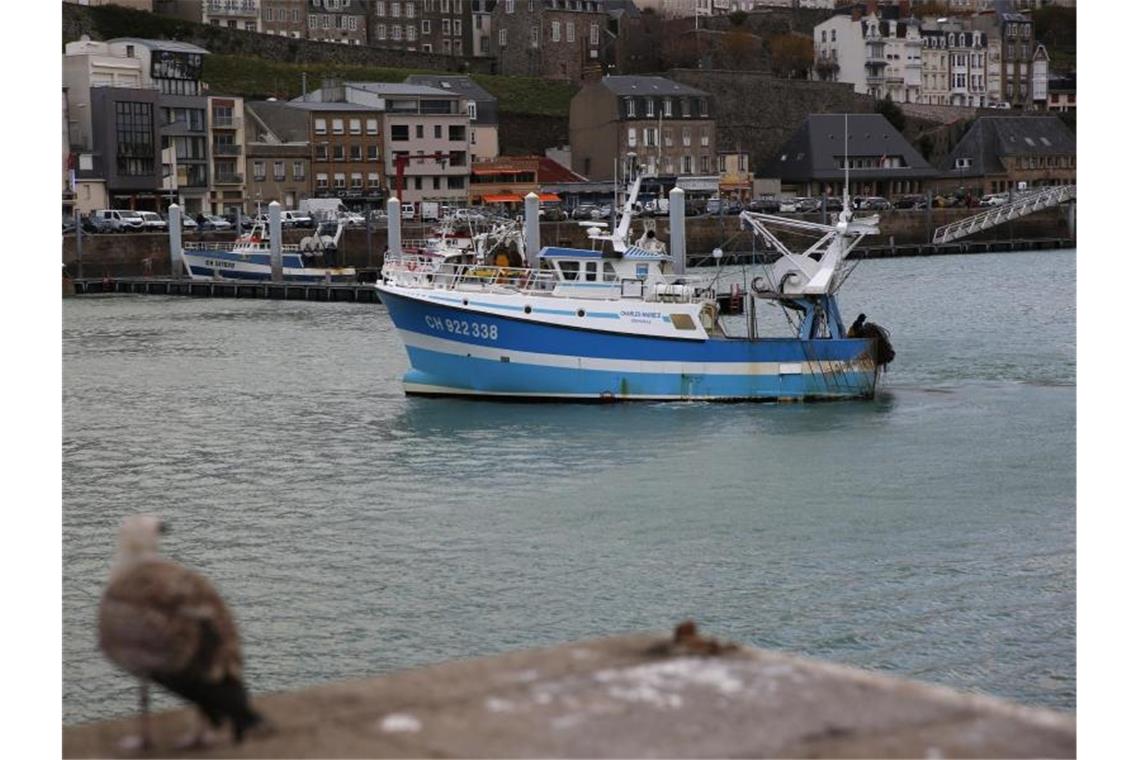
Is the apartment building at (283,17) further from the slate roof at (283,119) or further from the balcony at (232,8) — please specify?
the slate roof at (283,119)

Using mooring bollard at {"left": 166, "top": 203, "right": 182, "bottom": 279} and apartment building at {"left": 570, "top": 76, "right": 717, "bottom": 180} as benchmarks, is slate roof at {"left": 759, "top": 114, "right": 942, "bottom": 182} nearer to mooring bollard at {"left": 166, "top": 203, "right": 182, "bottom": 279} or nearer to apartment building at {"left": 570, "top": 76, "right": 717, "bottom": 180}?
apartment building at {"left": 570, "top": 76, "right": 717, "bottom": 180}

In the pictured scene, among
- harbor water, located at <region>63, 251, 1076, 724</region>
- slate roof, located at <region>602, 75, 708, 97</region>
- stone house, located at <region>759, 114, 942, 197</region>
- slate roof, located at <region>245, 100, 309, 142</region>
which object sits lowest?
harbor water, located at <region>63, 251, 1076, 724</region>

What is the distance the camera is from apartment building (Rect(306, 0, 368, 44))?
9812 centimetres

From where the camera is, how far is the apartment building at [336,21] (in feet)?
322

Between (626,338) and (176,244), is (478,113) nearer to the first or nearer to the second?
(176,244)

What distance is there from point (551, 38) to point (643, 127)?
19143mm

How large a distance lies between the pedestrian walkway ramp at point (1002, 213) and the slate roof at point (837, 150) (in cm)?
972

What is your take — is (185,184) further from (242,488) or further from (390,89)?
(242,488)

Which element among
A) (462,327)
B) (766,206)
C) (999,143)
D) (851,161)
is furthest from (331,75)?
(462,327)

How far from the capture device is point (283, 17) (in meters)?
95.8

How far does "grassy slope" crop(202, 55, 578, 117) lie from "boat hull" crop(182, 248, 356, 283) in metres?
29.7

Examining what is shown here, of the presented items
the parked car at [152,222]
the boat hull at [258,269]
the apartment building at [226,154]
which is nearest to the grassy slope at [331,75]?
the apartment building at [226,154]

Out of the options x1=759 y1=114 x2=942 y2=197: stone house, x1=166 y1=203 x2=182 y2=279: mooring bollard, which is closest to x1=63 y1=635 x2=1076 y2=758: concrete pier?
x1=166 y1=203 x2=182 y2=279: mooring bollard

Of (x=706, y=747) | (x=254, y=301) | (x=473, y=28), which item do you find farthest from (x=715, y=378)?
(x=473, y=28)
